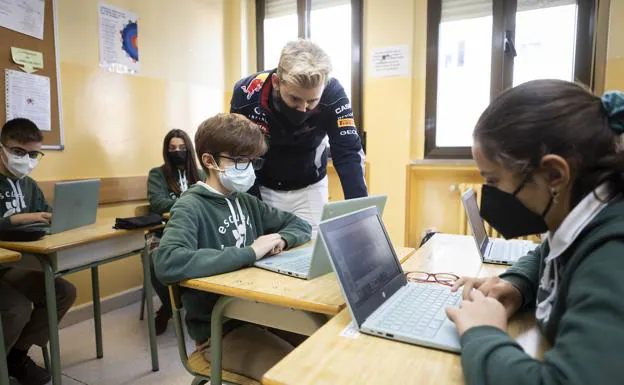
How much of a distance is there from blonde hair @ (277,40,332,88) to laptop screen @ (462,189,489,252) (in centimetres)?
64

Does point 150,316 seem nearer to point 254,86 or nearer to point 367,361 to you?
point 254,86

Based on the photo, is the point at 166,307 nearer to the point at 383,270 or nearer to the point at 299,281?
the point at 299,281

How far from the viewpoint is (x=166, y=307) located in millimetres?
2551

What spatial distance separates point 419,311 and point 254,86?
3.80 feet

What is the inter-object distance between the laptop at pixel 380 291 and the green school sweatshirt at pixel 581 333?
10 centimetres

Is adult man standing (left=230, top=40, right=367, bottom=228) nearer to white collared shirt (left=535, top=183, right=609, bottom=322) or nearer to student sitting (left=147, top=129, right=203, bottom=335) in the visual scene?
white collared shirt (left=535, top=183, right=609, bottom=322)

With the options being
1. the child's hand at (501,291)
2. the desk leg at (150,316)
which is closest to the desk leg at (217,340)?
the child's hand at (501,291)

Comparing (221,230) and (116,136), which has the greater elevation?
(116,136)

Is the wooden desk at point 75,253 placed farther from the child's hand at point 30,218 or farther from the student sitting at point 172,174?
the student sitting at point 172,174

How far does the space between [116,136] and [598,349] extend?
118 inches

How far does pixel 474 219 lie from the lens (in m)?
1.38

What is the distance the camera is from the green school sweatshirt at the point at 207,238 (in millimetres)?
1098

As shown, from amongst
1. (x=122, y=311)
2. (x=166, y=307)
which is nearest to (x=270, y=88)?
(x=166, y=307)

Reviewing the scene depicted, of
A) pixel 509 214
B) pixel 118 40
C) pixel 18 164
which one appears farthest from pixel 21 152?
pixel 509 214
